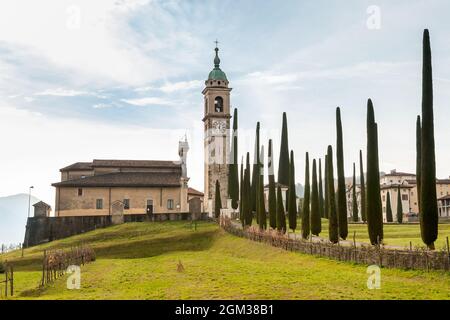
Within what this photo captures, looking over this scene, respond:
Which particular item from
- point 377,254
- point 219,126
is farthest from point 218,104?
point 377,254

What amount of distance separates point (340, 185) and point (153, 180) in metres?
39.9

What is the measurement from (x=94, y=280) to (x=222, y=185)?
148 ft

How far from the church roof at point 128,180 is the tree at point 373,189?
137 feet

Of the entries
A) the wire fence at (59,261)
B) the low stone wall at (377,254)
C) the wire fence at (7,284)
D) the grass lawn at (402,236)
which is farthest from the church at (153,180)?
the low stone wall at (377,254)

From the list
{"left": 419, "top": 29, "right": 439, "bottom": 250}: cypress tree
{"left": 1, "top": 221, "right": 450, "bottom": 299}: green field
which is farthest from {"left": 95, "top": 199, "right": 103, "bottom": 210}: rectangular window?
{"left": 419, "top": 29, "right": 439, "bottom": 250}: cypress tree

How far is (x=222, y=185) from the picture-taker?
66.1m

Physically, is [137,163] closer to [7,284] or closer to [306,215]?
[306,215]

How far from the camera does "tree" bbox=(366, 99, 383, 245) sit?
26078 mm

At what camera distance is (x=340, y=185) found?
3147 centimetres

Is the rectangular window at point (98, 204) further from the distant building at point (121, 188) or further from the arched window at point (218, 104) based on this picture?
the arched window at point (218, 104)

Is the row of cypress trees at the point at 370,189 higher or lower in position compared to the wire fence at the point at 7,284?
higher

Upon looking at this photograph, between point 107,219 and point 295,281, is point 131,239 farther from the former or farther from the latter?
point 295,281

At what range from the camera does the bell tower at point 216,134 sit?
66.2m
